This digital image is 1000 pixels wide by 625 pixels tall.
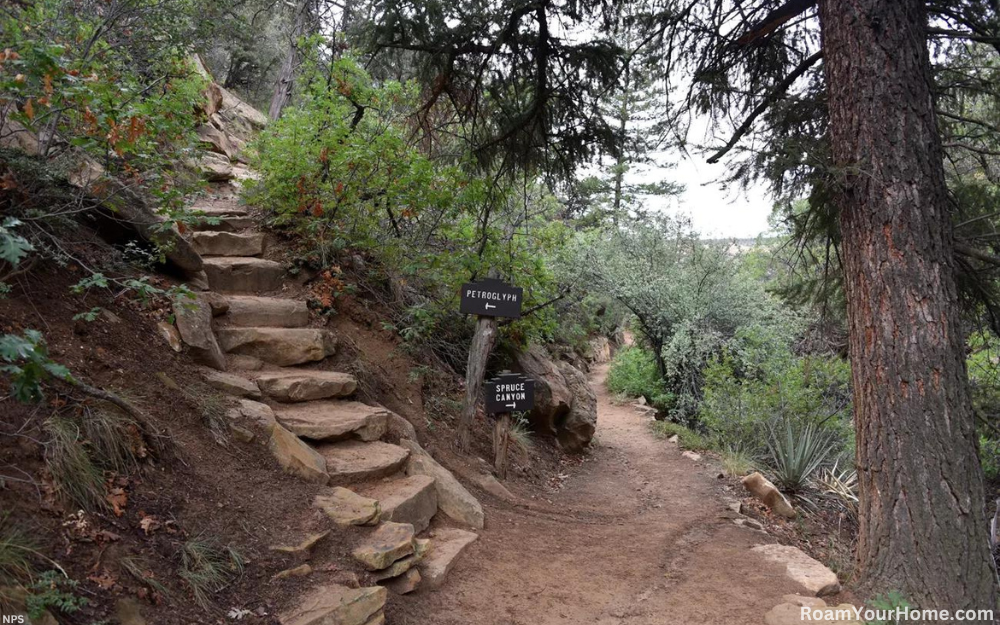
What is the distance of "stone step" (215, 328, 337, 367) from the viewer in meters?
5.10

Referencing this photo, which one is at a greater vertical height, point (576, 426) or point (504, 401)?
point (504, 401)

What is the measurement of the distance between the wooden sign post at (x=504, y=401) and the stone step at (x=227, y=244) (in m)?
3.38

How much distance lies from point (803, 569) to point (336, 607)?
3.37m

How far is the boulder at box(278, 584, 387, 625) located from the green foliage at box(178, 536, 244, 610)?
35cm

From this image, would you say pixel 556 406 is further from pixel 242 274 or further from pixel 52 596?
pixel 52 596

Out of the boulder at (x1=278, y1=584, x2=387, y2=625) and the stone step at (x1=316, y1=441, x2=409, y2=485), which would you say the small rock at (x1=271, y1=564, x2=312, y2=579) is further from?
the stone step at (x1=316, y1=441, x2=409, y2=485)

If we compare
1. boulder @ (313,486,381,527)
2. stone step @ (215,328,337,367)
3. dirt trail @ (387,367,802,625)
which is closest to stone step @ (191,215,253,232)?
stone step @ (215,328,337,367)

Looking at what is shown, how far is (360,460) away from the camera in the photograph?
4363 mm

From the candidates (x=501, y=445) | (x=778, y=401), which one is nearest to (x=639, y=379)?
(x=778, y=401)

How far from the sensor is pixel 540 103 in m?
5.30

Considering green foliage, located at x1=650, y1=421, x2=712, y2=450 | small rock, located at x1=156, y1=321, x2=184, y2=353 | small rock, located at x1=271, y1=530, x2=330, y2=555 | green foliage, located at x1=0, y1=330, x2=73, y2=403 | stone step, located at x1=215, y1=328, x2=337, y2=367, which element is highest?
green foliage, located at x1=0, y1=330, x2=73, y2=403

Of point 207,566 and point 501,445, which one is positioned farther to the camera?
point 501,445

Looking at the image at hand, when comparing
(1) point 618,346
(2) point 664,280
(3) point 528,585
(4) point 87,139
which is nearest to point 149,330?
(4) point 87,139

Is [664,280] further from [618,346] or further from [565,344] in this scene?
[618,346]
